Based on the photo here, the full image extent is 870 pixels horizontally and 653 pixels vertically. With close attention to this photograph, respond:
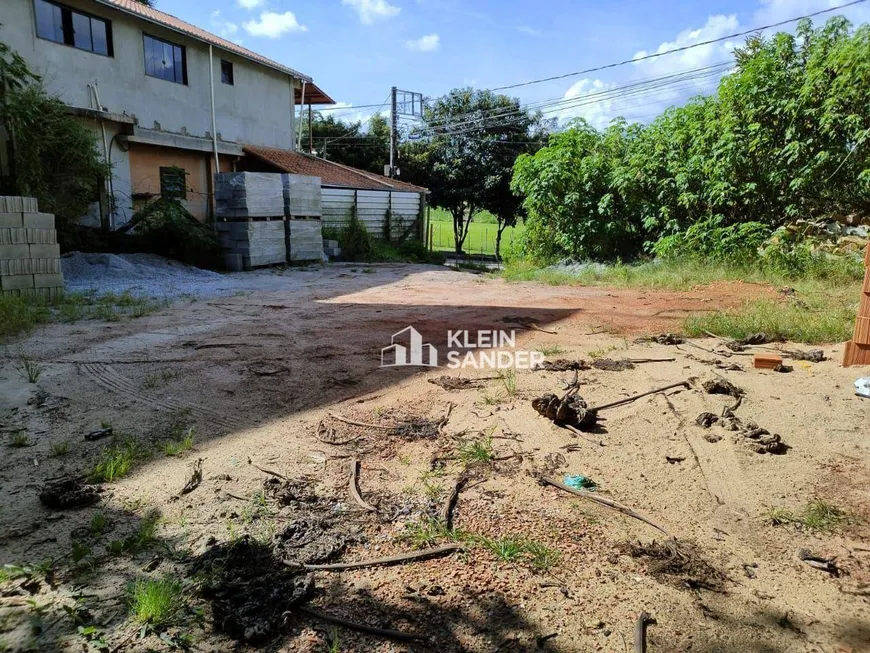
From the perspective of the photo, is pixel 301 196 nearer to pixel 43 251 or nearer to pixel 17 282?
pixel 43 251

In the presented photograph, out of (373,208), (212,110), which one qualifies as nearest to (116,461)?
(212,110)

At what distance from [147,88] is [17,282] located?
9.30m

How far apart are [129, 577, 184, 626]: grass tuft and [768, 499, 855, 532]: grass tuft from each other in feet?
7.95

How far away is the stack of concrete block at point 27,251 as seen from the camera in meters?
7.30

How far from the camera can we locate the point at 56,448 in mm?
3266

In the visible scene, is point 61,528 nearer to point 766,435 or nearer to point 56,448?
point 56,448

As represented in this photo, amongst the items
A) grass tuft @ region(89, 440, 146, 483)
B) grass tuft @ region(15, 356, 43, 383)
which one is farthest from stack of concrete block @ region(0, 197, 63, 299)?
grass tuft @ region(89, 440, 146, 483)

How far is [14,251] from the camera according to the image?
741cm

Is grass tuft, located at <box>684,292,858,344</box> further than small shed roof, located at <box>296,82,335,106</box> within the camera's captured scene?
No

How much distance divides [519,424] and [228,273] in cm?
980

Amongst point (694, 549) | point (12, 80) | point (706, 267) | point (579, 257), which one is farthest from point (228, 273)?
point (694, 549)

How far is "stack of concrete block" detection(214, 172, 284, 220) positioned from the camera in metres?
12.3

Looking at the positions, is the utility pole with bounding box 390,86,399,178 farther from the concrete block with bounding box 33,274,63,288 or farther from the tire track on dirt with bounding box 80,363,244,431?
the tire track on dirt with bounding box 80,363,244,431

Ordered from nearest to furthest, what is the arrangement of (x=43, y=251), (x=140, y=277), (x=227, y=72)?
1. (x=43, y=251)
2. (x=140, y=277)
3. (x=227, y=72)
